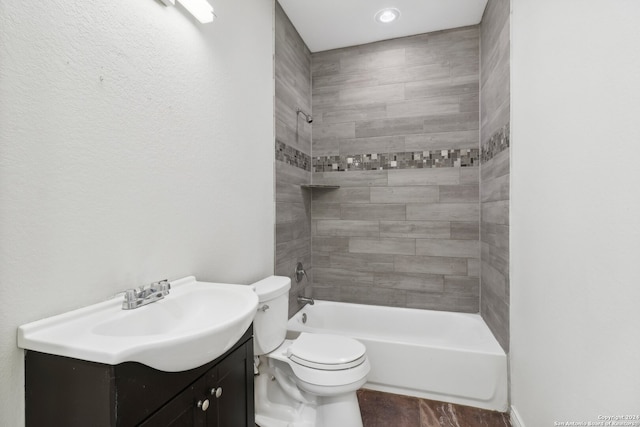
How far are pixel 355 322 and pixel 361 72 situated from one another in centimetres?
221

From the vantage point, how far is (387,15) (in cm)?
230

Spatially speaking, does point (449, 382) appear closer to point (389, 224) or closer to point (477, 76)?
point (389, 224)

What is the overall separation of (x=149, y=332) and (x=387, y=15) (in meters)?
2.54

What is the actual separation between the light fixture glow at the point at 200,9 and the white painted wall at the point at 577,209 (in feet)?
4.73

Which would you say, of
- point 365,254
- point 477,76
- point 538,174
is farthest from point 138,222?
point 477,76

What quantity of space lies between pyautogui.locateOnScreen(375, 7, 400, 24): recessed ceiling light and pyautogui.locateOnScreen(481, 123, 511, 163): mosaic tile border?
3.85 feet

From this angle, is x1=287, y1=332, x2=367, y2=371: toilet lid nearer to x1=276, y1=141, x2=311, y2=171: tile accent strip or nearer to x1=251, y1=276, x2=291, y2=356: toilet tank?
x1=251, y1=276, x2=291, y2=356: toilet tank

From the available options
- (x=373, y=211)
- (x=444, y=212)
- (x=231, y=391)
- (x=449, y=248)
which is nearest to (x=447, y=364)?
(x=449, y=248)

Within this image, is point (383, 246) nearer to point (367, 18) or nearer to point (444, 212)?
point (444, 212)

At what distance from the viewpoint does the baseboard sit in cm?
163

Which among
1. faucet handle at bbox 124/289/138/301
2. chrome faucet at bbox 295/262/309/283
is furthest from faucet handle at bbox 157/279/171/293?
chrome faucet at bbox 295/262/309/283

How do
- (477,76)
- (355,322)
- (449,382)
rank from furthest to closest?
(355,322), (477,76), (449,382)

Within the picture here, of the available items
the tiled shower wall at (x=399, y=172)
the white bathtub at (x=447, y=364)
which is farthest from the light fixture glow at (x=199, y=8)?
the white bathtub at (x=447, y=364)

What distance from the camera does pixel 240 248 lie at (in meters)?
1.76
